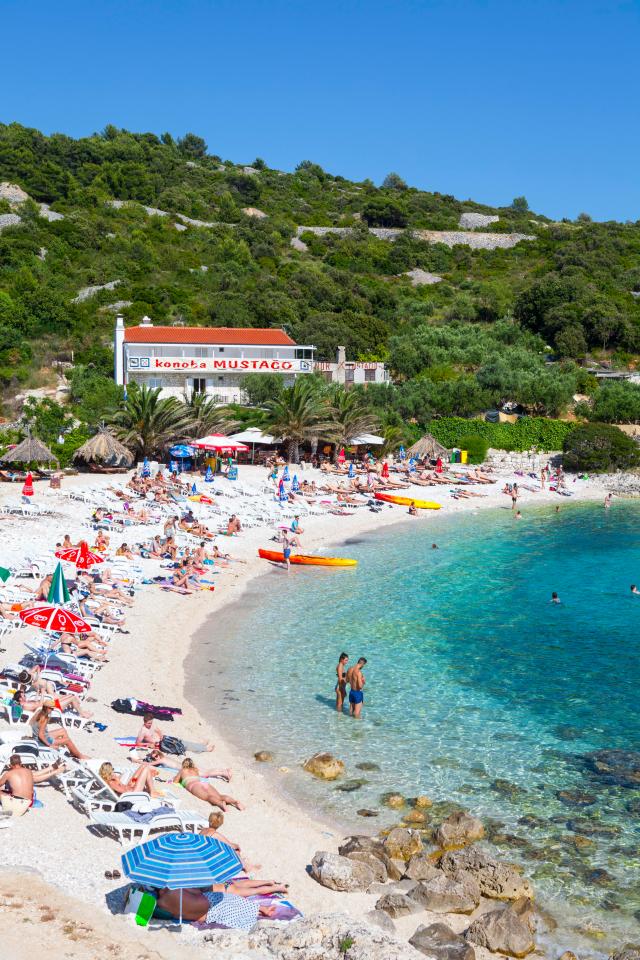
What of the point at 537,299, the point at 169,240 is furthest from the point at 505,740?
the point at 169,240

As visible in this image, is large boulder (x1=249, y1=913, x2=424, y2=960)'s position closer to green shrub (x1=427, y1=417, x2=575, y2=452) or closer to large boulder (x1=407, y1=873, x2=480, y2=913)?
large boulder (x1=407, y1=873, x2=480, y2=913)

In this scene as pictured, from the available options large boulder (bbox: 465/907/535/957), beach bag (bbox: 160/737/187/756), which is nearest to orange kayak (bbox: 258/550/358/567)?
beach bag (bbox: 160/737/187/756)

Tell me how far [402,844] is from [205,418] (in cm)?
2667

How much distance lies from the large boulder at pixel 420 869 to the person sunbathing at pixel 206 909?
1.92m

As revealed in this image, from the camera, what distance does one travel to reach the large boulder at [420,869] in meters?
9.55

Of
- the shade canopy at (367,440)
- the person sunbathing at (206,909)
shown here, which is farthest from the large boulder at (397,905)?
the shade canopy at (367,440)

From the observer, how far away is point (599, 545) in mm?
29719

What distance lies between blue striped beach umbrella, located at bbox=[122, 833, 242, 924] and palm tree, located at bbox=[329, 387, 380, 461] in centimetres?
2975

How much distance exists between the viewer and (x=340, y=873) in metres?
9.23

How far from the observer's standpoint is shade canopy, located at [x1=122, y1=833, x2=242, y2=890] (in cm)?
771

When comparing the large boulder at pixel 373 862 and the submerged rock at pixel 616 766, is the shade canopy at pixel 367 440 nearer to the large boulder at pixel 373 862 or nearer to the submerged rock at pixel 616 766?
the submerged rock at pixel 616 766

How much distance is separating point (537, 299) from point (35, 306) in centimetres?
3846

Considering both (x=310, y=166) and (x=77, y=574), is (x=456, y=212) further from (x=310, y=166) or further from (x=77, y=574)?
(x=77, y=574)

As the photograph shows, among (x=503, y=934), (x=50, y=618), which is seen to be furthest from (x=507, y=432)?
(x=503, y=934)
